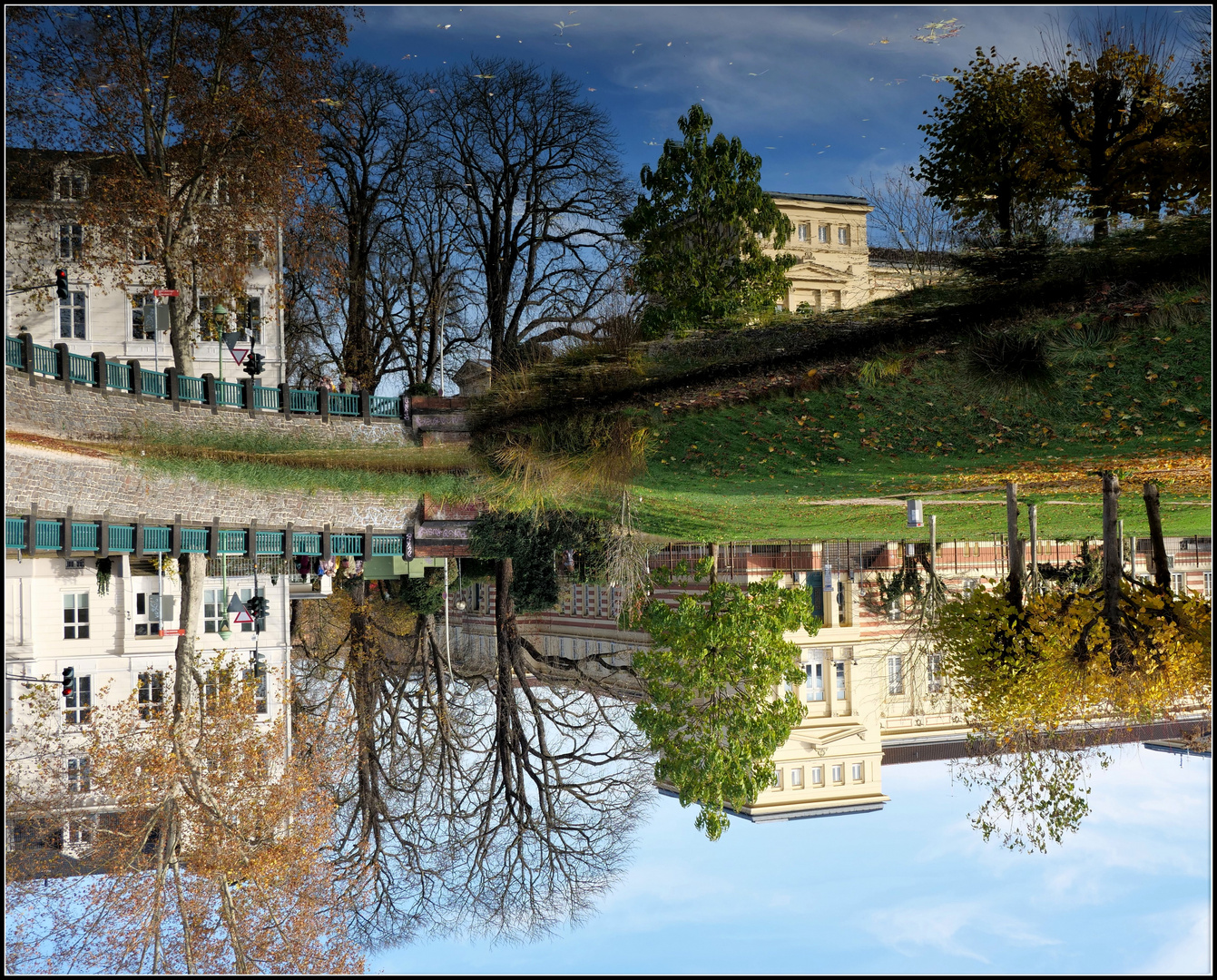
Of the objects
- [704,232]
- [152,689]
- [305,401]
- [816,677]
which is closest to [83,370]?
[305,401]

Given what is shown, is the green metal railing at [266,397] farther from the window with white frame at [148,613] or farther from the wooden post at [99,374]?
the window with white frame at [148,613]

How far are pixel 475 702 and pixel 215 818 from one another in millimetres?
8567

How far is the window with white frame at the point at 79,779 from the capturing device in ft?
53.5

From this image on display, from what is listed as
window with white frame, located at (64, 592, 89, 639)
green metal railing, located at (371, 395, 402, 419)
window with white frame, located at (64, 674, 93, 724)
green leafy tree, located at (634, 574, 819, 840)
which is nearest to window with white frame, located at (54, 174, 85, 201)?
green metal railing, located at (371, 395, 402, 419)

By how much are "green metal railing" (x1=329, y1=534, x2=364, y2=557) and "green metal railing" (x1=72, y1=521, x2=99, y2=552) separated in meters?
3.67

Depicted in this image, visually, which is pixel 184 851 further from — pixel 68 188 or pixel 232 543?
pixel 68 188

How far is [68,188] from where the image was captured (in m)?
16.7

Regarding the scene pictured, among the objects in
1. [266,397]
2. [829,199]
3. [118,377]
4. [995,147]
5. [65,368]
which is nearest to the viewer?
[995,147]

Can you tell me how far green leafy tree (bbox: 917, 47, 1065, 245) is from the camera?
927 cm

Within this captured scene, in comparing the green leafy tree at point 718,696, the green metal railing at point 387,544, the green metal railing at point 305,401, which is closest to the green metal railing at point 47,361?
the green metal railing at point 305,401

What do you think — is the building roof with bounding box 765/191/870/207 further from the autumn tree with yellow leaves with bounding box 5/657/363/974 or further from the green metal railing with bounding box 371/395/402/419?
the autumn tree with yellow leaves with bounding box 5/657/363/974

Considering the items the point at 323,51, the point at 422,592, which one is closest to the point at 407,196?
the point at 323,51

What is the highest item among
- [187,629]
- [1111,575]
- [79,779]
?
[1111,575]

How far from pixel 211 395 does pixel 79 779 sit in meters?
7.62
